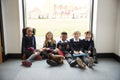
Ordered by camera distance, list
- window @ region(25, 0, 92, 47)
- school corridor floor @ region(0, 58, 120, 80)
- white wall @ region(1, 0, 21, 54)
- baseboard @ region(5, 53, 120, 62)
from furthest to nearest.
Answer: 1. window @ region(25, 0, 92, 47)
2. baseboard @ region(5, 53, 120, 62)
3. white wall @ region(1, 0, 21, 54)
4. school corridor floor @ region(0, 58, 120, 80)

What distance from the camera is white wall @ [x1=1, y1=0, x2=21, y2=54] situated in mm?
3838

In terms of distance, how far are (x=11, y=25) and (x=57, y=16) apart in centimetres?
122

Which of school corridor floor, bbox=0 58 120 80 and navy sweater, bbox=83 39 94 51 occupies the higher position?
navy sweater, bbox=83 39 94 51

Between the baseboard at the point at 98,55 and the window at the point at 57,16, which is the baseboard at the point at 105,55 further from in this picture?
the window at the point at 57,16

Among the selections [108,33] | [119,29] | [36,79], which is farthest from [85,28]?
[36,79]

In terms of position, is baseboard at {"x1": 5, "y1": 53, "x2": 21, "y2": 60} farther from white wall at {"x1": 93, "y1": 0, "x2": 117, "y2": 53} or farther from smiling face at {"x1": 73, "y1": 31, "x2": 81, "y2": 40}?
white wall at {"x1": 93, "y1": 0, "x2": 117, "y2": 53}

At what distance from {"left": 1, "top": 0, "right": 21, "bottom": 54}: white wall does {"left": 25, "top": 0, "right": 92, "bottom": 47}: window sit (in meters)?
0.42

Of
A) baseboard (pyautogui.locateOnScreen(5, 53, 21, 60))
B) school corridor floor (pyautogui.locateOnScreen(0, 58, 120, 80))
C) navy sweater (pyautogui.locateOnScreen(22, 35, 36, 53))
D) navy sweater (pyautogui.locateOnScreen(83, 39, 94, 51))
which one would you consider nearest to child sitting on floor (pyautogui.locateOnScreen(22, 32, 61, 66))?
navy sweater (pyautogui.locateOnScreen(22, 35, 36, 53))

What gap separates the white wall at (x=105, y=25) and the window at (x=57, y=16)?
1.29 feet

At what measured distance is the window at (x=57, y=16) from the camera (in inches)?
167

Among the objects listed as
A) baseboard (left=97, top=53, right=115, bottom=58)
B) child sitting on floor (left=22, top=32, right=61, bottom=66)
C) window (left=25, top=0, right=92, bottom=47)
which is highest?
window (left=25, top=0, right=92, bottom=47)

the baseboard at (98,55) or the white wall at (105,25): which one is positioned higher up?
the white wall at (105,25)

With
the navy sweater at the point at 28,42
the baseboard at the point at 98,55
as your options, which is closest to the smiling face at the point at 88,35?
the baseboard at the point at 98,55

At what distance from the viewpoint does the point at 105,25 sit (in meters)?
4.00
